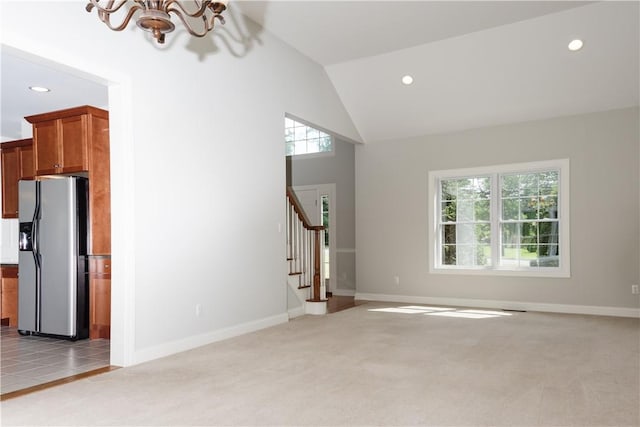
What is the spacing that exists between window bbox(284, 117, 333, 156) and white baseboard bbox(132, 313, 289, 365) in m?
3.77

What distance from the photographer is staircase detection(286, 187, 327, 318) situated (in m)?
6.25

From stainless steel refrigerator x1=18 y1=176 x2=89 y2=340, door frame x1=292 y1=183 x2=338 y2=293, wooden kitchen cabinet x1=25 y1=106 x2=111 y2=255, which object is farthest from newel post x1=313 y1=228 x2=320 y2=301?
stainless steel refrigerator x1=18 y1=176 x2=89 y2=340

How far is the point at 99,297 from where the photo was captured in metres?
4.97

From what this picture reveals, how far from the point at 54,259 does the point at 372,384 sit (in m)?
3.48

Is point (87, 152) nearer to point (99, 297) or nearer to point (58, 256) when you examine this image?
point (58, 256)

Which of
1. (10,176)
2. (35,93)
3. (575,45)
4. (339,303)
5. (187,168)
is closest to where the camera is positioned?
(187,168)

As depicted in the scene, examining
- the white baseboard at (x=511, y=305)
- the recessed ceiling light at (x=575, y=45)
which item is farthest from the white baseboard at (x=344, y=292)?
the recessed ceiling light at (x=575, y=45)

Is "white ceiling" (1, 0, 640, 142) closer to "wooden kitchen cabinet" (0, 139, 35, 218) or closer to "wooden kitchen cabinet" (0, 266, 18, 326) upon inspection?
"wooden kitchen cabinet" (0, 139, 35, 218)

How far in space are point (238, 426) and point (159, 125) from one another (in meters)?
2.64

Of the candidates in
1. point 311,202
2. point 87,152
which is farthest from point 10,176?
point 311,202

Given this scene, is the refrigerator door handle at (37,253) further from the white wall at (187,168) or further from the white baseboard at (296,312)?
the white baseboard at (296,312)

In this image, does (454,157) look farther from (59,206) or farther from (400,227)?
(59,206)

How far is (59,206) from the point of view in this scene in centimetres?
489

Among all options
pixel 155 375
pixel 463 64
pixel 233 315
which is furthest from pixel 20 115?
pixel 463 64
